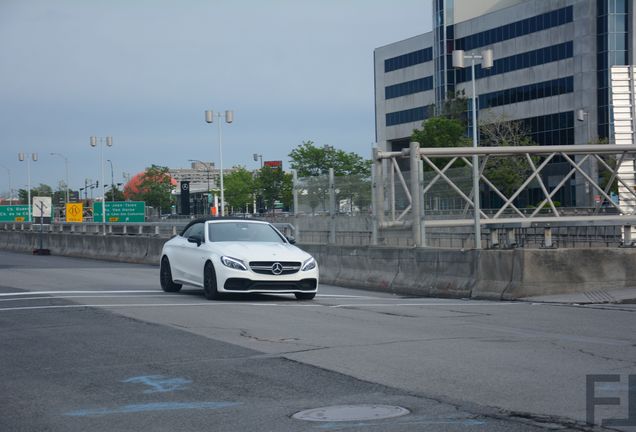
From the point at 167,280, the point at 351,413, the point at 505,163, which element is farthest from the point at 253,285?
the point at 505,163

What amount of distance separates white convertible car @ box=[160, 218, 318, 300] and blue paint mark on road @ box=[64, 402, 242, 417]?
30.7 ft

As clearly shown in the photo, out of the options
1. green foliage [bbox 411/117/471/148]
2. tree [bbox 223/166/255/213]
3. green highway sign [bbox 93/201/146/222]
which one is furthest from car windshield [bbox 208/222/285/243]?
tree [bbox 223/166/255/213]

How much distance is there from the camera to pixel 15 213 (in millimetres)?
95750

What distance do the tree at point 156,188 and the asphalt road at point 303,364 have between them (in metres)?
129

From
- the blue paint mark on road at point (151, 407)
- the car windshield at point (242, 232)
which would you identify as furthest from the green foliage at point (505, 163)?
the blue paint mark on road at point (151, 407)

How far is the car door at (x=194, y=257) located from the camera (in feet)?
60.8

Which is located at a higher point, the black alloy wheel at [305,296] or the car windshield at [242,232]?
the car windshield at [242,232]

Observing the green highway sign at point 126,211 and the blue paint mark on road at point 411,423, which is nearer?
the blue paint mark on road at point 411,423

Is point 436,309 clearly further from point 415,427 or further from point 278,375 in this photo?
point 415,427

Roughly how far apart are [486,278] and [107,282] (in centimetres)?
952

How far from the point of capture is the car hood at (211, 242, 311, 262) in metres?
17.7

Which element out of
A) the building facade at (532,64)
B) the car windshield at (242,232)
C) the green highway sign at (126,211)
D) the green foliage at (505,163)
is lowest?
the car windshield at (242,232)

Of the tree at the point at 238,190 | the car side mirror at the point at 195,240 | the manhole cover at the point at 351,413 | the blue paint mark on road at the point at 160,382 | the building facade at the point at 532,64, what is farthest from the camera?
the tree at the point at 238,190

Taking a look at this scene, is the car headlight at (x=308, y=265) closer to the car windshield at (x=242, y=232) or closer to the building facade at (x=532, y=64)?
the car windshield at (x=242, y=232)
